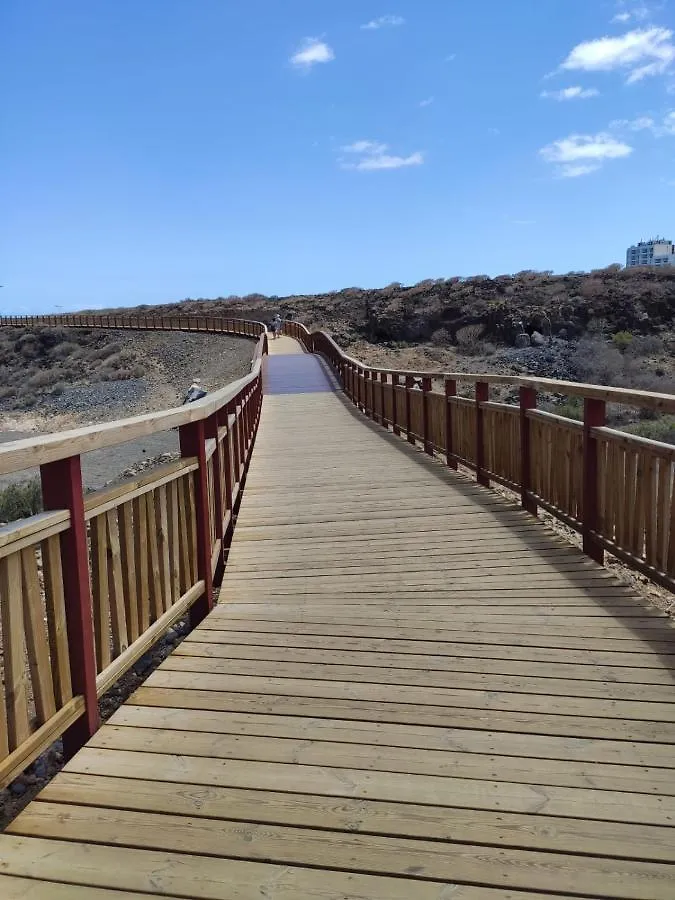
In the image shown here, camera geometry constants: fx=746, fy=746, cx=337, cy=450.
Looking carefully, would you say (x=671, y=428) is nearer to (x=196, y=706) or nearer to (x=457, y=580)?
(x=457, y=580)

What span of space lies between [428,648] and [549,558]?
197 centimetres

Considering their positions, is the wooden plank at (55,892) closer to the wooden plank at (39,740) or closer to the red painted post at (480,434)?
the wooden plank at (39,740)

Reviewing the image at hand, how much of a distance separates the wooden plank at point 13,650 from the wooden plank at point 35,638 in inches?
2.1

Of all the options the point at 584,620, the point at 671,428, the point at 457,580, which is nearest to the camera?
the point at 584,620

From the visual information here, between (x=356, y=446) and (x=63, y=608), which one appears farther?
(x=356, y=446)

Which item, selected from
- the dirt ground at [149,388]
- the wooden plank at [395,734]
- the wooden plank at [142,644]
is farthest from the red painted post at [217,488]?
the dirt ground at [149,388]

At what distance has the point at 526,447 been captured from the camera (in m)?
7.00

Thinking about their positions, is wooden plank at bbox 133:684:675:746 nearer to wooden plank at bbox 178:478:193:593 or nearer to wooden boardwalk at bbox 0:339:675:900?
wooden boardwalk at bbox 0:339:675:900

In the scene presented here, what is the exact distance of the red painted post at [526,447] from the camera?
6.92 meters

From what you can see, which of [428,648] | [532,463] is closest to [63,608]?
[428,648]

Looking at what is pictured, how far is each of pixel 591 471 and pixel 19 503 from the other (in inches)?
529

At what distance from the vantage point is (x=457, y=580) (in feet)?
16.9


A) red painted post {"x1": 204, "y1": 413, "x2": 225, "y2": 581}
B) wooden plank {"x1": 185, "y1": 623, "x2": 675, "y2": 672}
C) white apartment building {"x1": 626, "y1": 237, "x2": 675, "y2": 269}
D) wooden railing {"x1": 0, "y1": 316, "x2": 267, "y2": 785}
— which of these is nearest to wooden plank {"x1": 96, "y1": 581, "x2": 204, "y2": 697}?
wooden railing {"x1": 0, "y1": 316, "x2": 267, "y2": 785}

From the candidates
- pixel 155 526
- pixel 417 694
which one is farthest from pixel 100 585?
pixel 417 694
